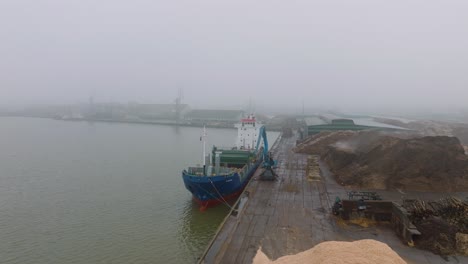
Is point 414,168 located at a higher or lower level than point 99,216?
higher

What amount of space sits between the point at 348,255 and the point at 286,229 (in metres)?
4.94

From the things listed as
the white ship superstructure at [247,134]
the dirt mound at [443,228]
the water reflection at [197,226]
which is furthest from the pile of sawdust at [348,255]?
the white ship superstructure at [247,134]

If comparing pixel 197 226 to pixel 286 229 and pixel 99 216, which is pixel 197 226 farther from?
pixel 286 229

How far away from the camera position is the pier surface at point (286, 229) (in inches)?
464

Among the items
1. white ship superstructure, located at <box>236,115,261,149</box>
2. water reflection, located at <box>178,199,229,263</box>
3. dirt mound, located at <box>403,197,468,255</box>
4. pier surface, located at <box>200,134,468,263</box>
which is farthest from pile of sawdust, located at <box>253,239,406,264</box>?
white ship superstructure, located at <box>236,115,261,149</box>

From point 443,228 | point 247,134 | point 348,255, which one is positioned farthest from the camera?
point 247,134

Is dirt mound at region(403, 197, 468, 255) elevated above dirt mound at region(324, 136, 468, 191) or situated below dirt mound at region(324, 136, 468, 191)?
below

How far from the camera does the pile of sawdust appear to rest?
912 centimetres

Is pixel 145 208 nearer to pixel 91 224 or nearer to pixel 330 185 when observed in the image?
pixel 91 224

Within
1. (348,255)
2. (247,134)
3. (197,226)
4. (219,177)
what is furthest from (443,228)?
(247,134)

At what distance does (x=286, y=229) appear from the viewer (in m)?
14.2

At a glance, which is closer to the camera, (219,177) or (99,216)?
(99,216)

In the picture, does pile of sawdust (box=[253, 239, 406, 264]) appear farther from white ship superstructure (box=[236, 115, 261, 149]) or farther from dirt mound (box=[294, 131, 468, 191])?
white ship superstructure (box=[236, 115, 261, 149])

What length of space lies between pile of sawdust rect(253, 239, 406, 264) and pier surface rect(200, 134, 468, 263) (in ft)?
4.99
